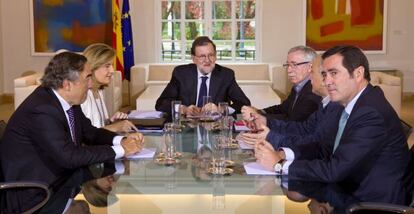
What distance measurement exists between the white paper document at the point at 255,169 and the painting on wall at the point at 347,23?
8.18 metres

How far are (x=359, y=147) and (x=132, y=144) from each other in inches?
46.0

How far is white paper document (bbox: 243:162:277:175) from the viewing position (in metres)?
2.75

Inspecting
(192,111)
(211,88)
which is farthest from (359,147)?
(211,88)

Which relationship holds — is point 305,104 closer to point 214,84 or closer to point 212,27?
point 214,84

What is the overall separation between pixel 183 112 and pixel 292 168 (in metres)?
1.82

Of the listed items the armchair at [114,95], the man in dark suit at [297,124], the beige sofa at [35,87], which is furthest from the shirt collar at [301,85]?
the armchair at [114,95]

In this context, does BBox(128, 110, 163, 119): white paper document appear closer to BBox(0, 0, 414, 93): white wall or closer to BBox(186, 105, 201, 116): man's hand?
BBox(186, 105, 201, 116): man's hand

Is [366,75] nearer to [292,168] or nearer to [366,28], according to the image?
[292,168]

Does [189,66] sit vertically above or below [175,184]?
above

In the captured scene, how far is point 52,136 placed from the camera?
2.82 meters

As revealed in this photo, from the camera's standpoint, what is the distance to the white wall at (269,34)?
35.3 ft

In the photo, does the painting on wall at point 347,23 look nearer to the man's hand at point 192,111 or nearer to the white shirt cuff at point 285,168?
the man's hand at point 192,111

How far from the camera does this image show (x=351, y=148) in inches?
101

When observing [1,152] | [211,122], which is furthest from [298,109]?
[1,152]
